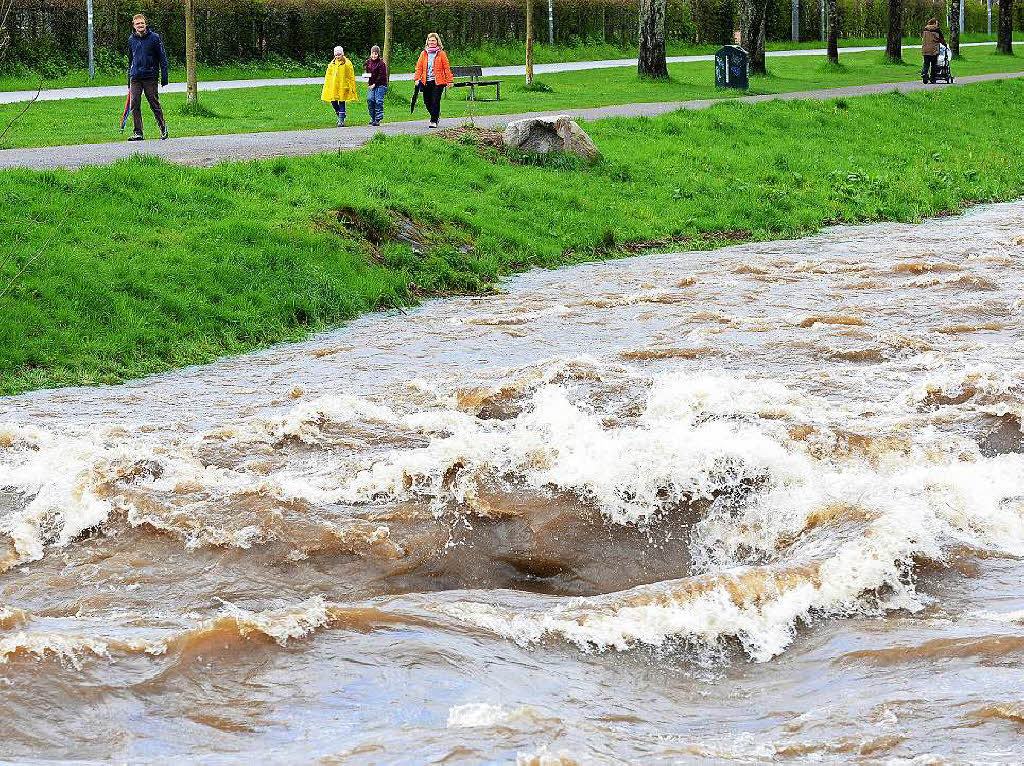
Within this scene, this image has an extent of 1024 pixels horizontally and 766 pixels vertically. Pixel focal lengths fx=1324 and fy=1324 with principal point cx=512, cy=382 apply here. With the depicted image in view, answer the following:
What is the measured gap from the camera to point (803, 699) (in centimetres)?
520

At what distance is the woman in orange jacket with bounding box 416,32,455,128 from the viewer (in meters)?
23.8

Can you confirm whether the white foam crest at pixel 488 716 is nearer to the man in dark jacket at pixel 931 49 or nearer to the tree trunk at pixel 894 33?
the man in dark jacket at pixel 931 49

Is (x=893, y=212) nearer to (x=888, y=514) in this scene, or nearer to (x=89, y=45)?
(x=888, y=514)

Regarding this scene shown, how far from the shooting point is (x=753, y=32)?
3847 cm

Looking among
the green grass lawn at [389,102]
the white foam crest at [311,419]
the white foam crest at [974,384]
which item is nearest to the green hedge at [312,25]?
the green grass lawn at [389,102]

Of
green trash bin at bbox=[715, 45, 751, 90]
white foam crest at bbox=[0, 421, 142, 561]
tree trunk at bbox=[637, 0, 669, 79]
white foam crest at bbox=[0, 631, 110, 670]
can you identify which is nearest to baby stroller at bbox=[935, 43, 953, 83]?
green trash bin at bbox=[715, 45, 751, 90]

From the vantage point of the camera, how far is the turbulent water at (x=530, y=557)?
16.2 ft

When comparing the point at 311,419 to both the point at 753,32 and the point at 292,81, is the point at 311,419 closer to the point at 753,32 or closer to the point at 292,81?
the point at 292,81

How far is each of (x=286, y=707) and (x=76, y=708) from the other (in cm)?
78

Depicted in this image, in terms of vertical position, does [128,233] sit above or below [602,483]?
above

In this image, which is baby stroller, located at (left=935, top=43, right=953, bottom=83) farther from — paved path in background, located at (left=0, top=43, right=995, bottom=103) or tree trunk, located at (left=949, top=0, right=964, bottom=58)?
tree trunk, located at (left=949, top=0, right=964, bottom=58)

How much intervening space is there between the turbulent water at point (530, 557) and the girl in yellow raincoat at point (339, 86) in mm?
14072

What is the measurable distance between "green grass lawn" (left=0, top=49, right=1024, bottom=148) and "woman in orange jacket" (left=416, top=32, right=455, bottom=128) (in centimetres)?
138

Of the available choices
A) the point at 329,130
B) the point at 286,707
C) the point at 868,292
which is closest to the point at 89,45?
the point at 329,130
